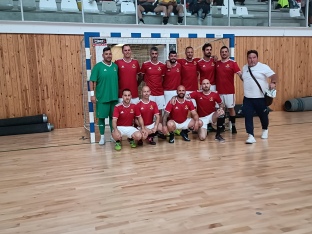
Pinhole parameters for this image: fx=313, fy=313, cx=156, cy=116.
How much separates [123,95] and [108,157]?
1138 millimetres

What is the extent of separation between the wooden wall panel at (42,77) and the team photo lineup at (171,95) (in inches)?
93.2

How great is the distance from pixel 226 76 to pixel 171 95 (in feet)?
3.85

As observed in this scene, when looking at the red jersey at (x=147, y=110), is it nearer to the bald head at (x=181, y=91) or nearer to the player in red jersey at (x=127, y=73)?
the player in red jersey at (x=127, y=73)

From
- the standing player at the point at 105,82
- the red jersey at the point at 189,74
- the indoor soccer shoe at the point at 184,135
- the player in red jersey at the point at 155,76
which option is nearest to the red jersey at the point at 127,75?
the standing player at the point at 105,82

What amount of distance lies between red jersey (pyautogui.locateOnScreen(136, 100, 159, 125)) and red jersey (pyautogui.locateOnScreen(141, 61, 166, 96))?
0.58 metres

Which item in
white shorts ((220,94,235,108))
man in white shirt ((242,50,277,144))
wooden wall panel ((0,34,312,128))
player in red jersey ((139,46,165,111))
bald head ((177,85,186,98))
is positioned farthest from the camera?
wooden wall panel ((0,34,312,128))

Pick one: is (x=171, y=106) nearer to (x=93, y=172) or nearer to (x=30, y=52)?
(x=93, y=172)

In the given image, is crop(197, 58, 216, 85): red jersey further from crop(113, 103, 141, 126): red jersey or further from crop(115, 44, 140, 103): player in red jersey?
crop(113, 103, 141, 126): red jersey

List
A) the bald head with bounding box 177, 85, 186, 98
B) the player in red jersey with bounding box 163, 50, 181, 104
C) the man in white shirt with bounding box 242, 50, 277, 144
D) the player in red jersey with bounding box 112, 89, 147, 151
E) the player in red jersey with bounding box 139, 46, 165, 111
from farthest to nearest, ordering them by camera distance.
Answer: the player in red jersey with bounding box 163, 50, 181, 104, the player in red jersey with bounding box 139, 46, 165, 111, the bald head with bounding box 177, 85, 186, 98, the man in white shirt with bounding box 242, 50, 277, 144, the player in red jersey with bounding box 112, 89, 147, 151

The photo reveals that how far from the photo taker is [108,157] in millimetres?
4945

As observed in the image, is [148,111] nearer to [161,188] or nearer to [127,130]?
[127,130]

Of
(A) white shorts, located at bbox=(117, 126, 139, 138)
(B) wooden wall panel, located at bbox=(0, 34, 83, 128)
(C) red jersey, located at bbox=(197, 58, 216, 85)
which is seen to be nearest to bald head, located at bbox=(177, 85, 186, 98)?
(C) red jersey, located at bbox=(197, 58, 216, 85)

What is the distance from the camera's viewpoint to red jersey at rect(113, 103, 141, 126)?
17.9 feet

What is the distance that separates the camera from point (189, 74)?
20.9ft
